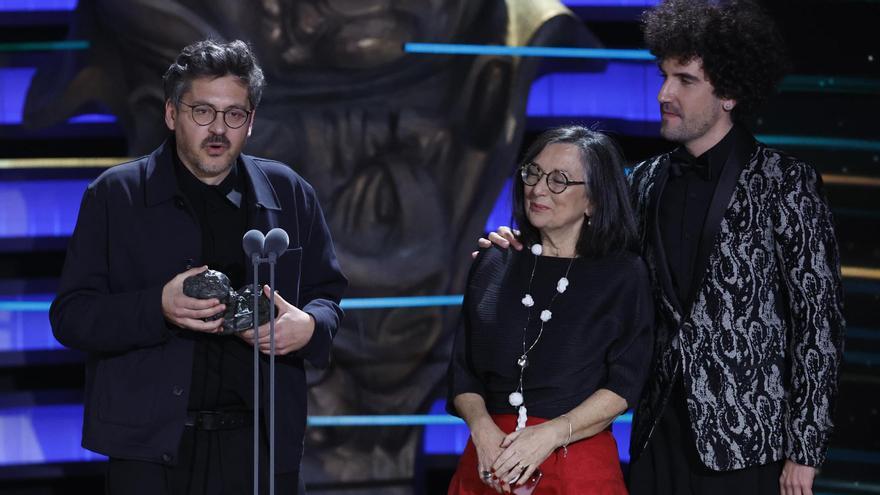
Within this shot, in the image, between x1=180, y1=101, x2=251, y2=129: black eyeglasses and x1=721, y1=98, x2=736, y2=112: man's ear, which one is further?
x1=721, y1=98, x2=736, y2=112: man's ear

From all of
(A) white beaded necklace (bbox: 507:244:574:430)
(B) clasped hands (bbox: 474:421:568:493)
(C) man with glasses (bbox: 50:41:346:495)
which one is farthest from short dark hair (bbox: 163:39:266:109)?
(B) clasped hands (bbox: 474:421:568:493)

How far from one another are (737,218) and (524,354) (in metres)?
0.55

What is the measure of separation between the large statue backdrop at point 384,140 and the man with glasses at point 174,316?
4.72 feet

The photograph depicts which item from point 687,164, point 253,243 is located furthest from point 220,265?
point 687,164

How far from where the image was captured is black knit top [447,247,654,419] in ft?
7.73

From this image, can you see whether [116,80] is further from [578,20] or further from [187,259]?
[187,259]

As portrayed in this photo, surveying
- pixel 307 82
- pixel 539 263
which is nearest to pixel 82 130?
pixel 307 82

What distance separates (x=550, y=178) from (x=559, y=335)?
0.32 meters

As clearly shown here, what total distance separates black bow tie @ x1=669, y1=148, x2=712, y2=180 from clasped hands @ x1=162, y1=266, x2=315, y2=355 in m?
0.89

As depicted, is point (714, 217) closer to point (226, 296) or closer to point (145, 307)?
point (226, 296)

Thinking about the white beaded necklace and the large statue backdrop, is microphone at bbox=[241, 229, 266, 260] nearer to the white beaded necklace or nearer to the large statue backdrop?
the white beaded necklace

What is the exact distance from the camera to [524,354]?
2377 millimetres

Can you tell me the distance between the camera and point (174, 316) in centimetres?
215

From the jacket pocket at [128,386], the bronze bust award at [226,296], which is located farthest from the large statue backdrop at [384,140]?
the bronze bust award at [226,296]
